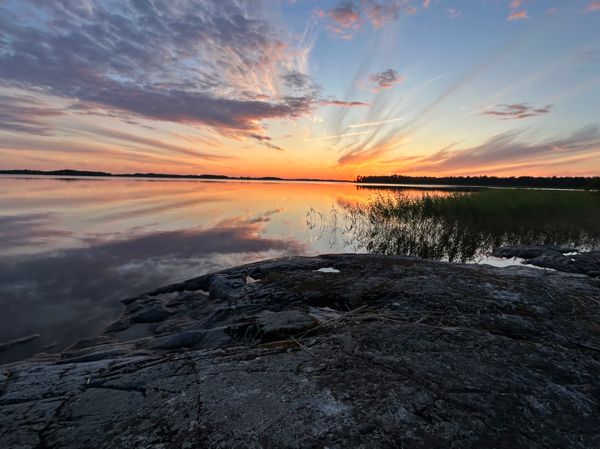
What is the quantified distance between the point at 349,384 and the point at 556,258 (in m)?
10.5

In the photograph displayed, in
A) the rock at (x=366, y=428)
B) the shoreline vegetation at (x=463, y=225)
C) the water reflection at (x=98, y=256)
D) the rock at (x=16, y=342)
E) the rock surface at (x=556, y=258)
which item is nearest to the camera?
the rock at (x=366, y=428)

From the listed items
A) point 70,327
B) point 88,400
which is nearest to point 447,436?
point 88,400

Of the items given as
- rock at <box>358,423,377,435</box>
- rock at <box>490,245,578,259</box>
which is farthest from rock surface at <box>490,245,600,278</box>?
rock at <box>358,423,377,435</box>

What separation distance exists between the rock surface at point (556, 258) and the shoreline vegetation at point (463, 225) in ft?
3.50

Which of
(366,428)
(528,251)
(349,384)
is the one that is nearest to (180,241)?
(349,384)

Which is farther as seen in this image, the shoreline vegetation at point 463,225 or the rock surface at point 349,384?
the shoreline vegetation at point 463,225

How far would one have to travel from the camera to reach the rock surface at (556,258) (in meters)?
7.76

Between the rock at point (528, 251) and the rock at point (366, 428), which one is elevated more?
the rock at point (366, 428)

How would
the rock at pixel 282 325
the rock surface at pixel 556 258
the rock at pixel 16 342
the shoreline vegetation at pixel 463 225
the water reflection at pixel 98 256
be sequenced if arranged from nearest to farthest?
the rock at pixel 282 325 → the rock at pixel 16 342 → the water reflection at pixel 98 256 → the rock surface at pixel 556 258 → the shoreline vegetation at pixel 463 225

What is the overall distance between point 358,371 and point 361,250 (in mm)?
10451

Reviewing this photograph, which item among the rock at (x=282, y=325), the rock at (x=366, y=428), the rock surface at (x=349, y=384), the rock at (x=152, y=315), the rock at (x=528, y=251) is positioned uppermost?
the rock at (x=366, y=428)

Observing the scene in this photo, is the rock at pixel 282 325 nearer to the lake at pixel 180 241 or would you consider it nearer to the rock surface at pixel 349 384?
the rock surface at pixel 349 384

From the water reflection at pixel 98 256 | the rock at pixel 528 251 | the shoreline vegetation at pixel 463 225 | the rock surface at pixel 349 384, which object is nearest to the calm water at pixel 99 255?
the water reflection at pixel 98 256

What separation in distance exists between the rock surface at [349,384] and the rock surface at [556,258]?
4889 mm
